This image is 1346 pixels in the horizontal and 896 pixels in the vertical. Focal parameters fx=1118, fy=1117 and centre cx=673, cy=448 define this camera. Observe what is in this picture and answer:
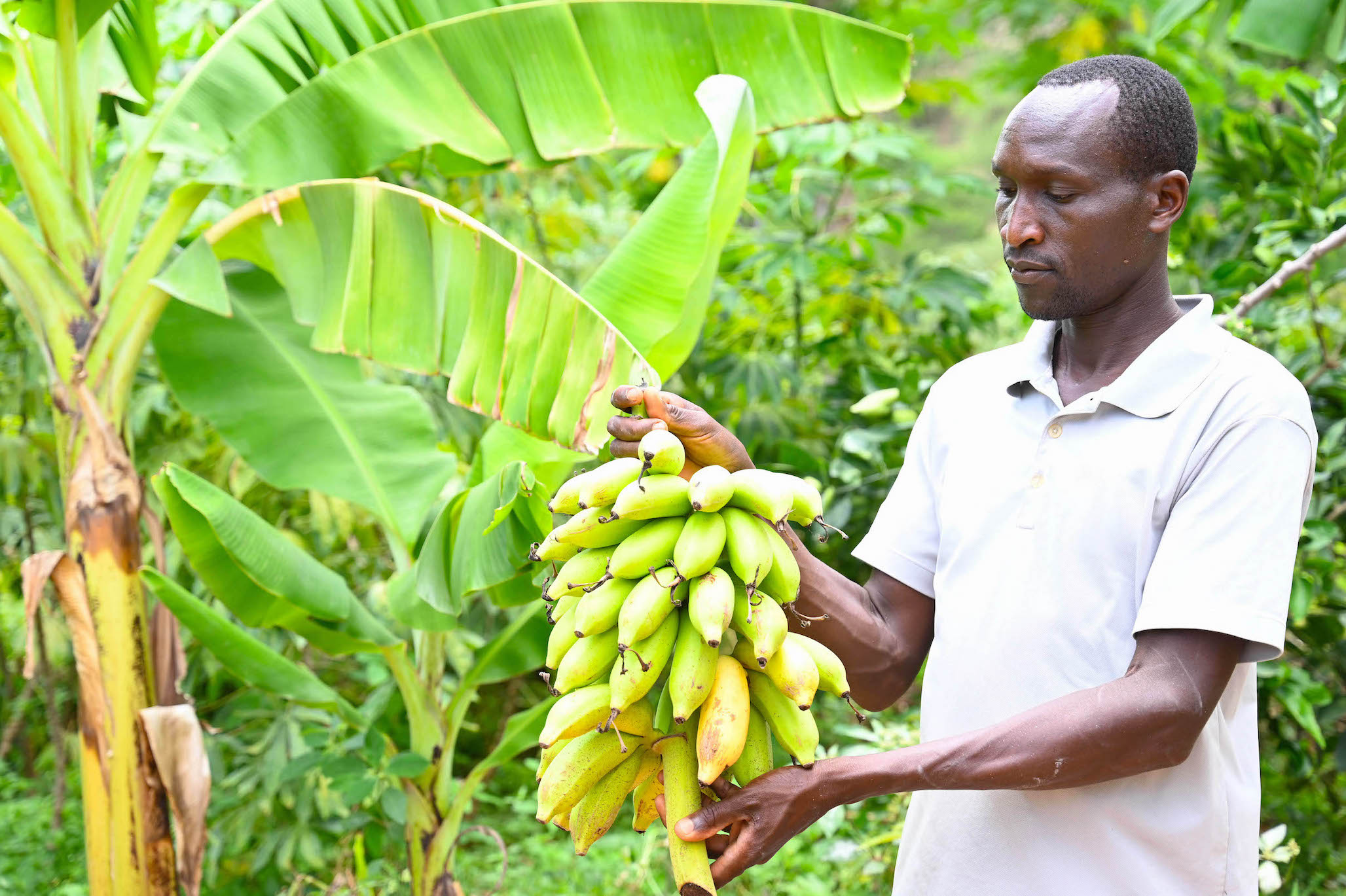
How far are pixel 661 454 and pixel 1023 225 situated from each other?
1.92ft

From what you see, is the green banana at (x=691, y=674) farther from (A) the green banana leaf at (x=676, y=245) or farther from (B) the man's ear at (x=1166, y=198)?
(A) the green banana leaf at (x=676, y=245)

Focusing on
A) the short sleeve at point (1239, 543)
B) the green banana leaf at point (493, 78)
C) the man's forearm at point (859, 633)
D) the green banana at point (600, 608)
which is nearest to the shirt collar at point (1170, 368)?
the short sleeve at point (1239, 543)

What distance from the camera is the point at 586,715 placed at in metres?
1.30

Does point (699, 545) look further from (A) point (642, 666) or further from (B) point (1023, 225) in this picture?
(B) point (1023, 225)

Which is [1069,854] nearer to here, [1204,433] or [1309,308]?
[1204,433]

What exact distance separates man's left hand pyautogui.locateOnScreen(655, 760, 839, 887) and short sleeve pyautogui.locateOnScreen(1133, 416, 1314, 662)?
0.45 m

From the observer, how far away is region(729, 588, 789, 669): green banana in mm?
1245

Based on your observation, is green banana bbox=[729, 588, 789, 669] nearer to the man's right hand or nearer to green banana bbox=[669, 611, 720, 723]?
green banana bbox=[669, 611, 720, 723]

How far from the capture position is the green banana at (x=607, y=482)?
4.33ft

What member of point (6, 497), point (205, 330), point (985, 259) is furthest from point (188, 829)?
point (985, 259)

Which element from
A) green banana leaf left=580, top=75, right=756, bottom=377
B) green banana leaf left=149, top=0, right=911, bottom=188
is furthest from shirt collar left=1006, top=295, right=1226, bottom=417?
green banana leaf left=149, top=0, right=911, bottom=188

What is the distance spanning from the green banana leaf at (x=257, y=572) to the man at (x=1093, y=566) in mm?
1381

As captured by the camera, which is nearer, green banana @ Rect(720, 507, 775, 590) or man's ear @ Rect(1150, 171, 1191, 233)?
green banana @ Rect(720, 507, 775, 590)

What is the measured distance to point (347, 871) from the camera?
4.03 m
